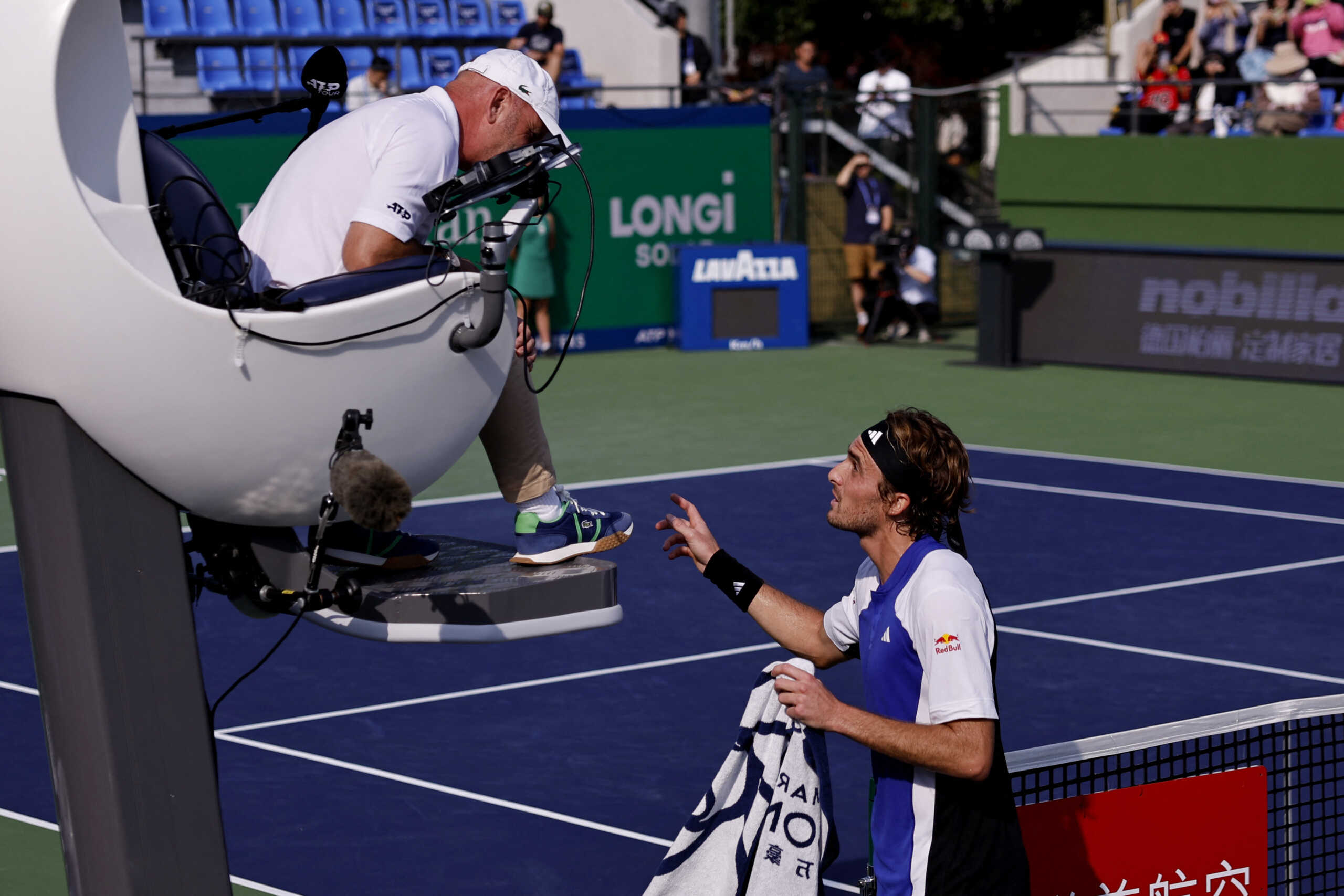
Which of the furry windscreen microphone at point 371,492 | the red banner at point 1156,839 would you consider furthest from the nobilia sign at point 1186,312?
the furry windscreen microphone at point 371,492

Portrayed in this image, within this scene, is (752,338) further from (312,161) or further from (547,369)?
(312,161)

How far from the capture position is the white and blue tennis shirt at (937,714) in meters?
3.99

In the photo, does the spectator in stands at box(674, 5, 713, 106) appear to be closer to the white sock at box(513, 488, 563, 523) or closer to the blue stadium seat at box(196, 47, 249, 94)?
the blue stadium seat at box(196, 47, 249, 94)

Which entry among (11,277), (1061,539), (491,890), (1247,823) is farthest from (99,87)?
(1061,539)

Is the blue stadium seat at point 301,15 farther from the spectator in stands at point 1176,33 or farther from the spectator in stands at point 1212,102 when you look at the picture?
the spectator in stands at point 1212,102

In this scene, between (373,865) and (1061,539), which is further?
(1061,539)

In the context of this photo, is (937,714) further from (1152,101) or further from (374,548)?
(1152,101)

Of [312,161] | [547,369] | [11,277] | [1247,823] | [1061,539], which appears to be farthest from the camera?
[547,369]

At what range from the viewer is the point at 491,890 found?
6.34 meters

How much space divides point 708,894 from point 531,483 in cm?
118

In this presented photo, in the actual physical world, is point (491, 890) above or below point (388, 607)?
below

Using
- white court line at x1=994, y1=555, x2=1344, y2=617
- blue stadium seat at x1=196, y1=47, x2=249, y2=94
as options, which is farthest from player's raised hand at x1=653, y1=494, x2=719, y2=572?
blue stadium seat at x1=196, y1=47, x2=249, y2=94

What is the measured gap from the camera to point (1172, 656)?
8977 millimetres

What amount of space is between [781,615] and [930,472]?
0.72 m
